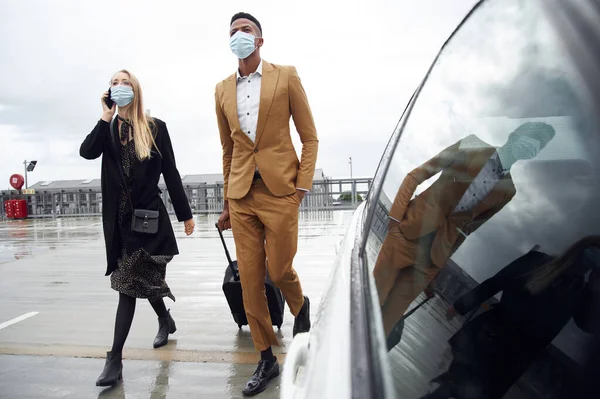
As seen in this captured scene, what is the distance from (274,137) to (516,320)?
2338 mm

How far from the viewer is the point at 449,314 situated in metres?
0.71

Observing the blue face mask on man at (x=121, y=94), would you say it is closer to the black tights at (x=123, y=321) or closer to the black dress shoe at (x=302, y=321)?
the black tights at (x=123, y=321)

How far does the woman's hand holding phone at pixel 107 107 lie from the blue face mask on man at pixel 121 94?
30 millimetres

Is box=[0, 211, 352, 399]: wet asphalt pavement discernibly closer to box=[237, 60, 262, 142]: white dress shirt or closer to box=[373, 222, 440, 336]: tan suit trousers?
box=[237, 60, 262, 142]: white dress shirt

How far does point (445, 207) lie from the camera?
2.95 ft

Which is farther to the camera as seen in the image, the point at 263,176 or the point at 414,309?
the point at 263,176

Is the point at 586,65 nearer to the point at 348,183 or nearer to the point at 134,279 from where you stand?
the point at 134,279

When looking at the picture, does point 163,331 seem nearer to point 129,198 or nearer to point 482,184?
point 129,198

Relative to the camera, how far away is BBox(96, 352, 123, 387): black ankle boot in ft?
9.29

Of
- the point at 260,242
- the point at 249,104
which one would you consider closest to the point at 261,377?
the point at 260,242

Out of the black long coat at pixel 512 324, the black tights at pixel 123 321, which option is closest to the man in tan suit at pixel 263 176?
the black tights at pixel 123 321

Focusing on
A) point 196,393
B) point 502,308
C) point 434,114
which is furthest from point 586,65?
point 196,393

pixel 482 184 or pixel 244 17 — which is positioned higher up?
pixel 244 17

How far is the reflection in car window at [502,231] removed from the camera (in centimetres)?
56
